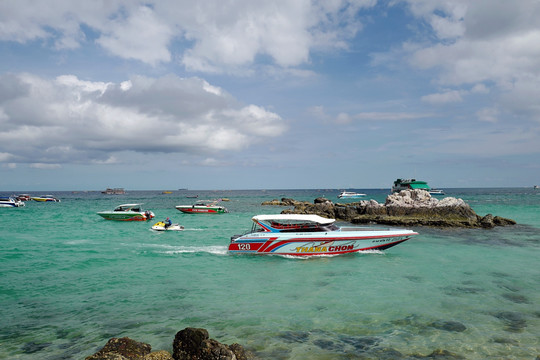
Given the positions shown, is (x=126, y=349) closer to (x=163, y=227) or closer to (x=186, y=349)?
(x=186, y=349)

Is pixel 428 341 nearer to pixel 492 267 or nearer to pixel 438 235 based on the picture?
pixel 492 267

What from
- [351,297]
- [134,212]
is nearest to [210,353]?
[351,297]

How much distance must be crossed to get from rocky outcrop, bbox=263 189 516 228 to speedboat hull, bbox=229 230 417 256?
17.7 metres

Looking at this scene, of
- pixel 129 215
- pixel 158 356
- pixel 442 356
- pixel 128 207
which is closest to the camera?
pixel 158 356

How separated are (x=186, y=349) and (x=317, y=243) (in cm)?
1353

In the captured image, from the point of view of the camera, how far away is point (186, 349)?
7.60 metres

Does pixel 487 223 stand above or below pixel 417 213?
below

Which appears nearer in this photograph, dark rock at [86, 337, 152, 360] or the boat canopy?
dark rock at [86, 337, 152, 360]

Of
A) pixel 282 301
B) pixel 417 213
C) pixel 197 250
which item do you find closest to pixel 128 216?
pixel 197 250

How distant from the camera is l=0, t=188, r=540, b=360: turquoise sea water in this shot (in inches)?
354

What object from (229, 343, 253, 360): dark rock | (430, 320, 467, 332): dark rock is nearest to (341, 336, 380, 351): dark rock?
(430, 320, 467, 332): dark rock

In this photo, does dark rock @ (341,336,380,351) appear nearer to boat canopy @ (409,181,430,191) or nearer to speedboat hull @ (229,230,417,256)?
speedboat hull @ (229,230,417,256)

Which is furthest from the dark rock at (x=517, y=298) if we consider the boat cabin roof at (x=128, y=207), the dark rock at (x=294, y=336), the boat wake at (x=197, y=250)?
the boat cabin roof at (x=128, y=207)

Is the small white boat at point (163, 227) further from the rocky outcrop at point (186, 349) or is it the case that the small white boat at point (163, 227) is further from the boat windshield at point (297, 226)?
the rocky outcrop at point (186, 349)
